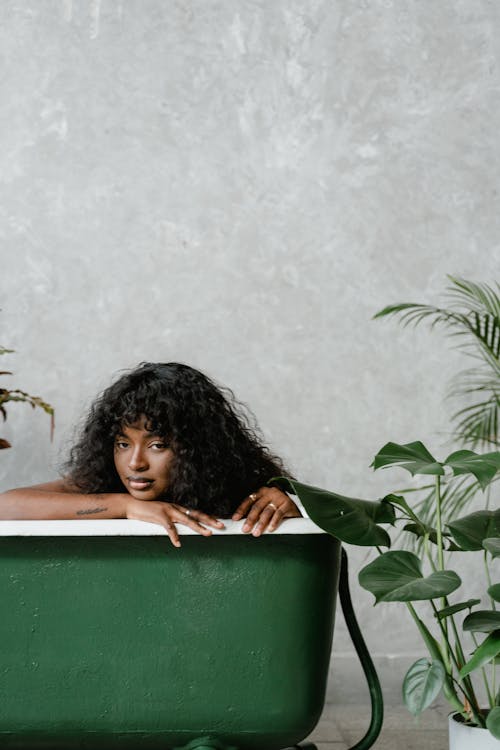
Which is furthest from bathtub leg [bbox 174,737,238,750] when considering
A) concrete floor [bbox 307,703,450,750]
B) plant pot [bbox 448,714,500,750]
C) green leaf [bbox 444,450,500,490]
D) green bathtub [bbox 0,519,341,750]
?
concrete floor [bbox 307,703,450,750]

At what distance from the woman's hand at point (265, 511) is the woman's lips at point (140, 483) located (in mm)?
198

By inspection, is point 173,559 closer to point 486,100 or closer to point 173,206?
point 173,206

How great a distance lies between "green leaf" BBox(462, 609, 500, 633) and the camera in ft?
5.24

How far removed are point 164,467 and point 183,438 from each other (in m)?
0.07

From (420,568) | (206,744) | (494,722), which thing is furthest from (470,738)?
(206,744)

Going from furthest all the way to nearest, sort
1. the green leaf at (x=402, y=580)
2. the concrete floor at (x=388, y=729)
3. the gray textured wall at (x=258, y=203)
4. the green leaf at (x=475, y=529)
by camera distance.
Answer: the gray textured wall at (x=258, y=203) → the concrete floor at (x=388, y=729) → the green leaf at (x=475, y=529) → the green leaf at (x=402, y=580)

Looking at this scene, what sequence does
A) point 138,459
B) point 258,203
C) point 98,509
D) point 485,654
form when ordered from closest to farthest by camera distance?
point 485,654
point 98,509
point 138,459
point 258,203

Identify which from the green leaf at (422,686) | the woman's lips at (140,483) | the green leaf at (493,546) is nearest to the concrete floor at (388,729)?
the green leaf at (422,686)

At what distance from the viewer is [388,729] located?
256cm

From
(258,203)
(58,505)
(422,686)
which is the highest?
(258,203)

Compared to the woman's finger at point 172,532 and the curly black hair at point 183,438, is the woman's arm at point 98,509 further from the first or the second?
the curly black hair at point 183,438

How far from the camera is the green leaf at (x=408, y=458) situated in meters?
1.56

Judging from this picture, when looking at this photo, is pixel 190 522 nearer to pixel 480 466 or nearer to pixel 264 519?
pixel 264 519

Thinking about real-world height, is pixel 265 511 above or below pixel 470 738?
above
